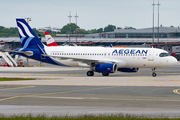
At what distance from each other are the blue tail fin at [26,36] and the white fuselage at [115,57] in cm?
373

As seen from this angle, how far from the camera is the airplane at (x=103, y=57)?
45.8 meters

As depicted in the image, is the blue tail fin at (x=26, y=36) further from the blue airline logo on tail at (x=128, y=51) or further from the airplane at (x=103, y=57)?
the blue airline logo on tail at (x=128, y=51)

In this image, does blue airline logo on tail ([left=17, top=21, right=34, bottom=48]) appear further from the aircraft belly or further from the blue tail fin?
the aircraft belly

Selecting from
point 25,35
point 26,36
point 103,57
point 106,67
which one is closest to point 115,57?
point 103,57

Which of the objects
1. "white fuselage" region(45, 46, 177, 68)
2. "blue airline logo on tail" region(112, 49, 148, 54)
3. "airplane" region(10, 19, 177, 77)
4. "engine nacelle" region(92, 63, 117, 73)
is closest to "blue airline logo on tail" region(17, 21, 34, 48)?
"airplane" region(10, 19, 177, 77)

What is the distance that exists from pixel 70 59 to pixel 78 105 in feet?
99.3

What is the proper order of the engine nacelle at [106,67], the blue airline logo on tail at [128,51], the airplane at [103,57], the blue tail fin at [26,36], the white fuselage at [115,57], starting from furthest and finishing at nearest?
the blue tail fin at [26,36]
the blue airline logo on tail at [128,51]
the white fuselage at [115,57]
the airplane at [103,57]
the engine nacelle at [106,67]

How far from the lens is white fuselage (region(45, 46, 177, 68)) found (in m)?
46.0

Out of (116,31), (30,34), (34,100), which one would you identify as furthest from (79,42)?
(34,100)

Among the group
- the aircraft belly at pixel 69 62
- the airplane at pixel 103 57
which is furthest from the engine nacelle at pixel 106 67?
the aircraft belly at pixel 69 62

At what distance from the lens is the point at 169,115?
52.0 ft

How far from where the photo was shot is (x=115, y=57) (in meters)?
47.7

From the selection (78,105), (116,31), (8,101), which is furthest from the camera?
(116,31)

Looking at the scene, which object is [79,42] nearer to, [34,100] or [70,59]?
[70,59]
